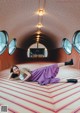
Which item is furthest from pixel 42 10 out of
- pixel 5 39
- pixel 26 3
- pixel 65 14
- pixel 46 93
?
pixel 46 93

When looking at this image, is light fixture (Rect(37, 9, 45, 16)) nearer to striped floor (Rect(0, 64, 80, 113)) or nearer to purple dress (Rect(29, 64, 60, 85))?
purple dress (Rect(29, 64, 60, 85))

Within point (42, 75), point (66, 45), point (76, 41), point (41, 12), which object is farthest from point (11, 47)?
point (42, 75)

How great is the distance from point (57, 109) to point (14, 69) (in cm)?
292

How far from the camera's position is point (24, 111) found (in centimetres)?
315

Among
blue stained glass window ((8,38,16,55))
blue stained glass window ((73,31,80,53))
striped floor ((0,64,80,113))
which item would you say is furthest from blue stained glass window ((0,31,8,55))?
striped floor ((0,64,80,113))

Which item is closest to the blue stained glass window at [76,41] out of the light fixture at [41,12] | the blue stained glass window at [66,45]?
the blue stained glass window at [66,45]

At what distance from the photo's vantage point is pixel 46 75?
579 cm

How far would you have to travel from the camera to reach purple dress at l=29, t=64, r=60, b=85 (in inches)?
222

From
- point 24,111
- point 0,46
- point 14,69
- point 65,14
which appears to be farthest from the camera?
point 0,46

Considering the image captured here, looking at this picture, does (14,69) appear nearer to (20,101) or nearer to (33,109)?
(20,101)

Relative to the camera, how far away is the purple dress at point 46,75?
564 cm

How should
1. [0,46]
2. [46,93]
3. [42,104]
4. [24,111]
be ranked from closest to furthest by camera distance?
[24,111] → [42,104] → [46,93] → [0,46]

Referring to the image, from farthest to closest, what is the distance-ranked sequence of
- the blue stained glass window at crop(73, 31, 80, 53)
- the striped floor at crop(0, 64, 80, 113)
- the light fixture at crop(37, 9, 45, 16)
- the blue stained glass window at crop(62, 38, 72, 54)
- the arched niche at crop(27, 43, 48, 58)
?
the arched niche at crop(27, 43, 48, 58)
the blue stained glass window at crop(62, 38, 72, 54)
the blue stained glass window at crop(73, 31, 80, 53)
the light fixture at crop(37, 9, 45, 16)
the striped floor at crop(0, 64, 80, 113)

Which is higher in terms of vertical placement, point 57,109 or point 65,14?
A: point 65,14
